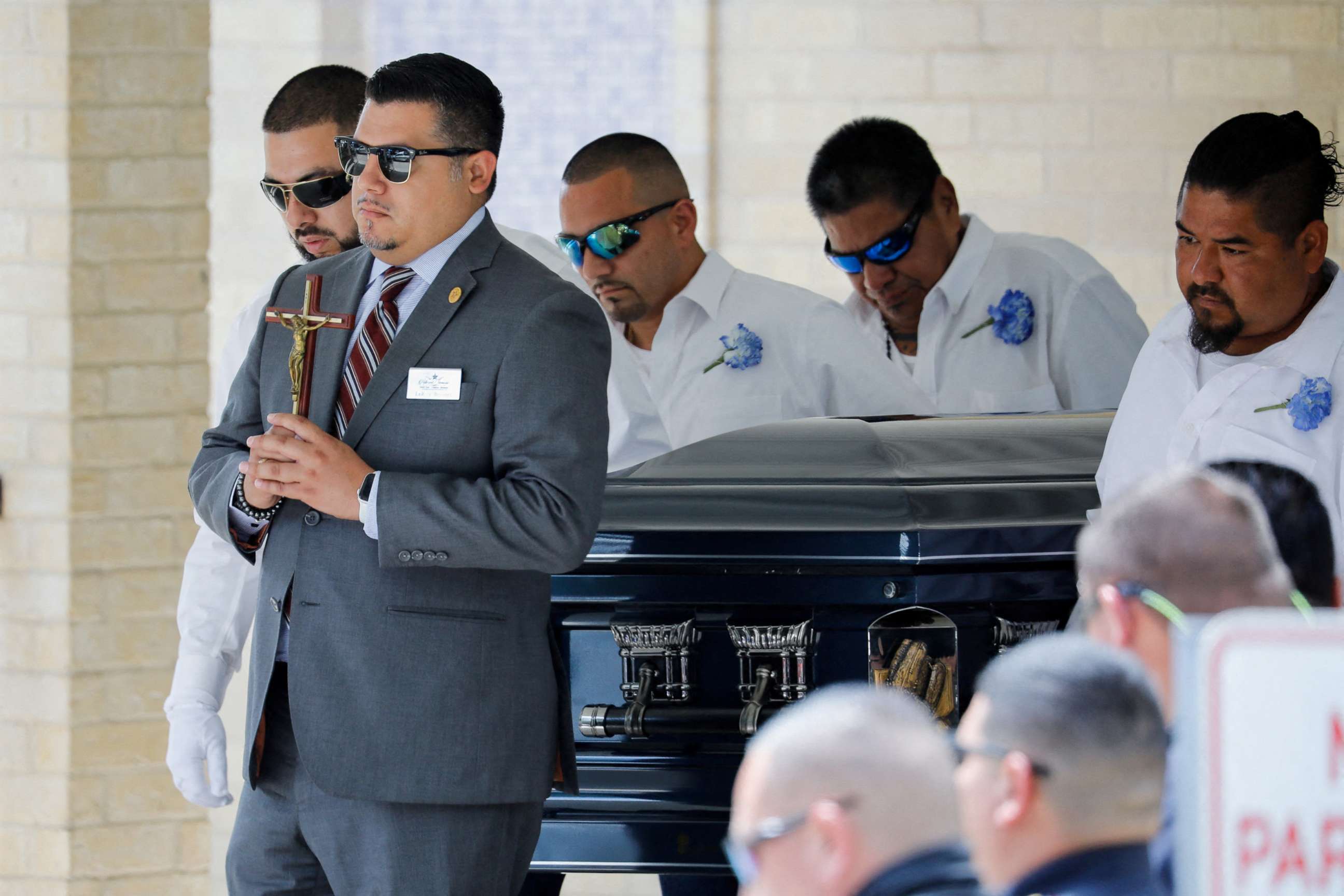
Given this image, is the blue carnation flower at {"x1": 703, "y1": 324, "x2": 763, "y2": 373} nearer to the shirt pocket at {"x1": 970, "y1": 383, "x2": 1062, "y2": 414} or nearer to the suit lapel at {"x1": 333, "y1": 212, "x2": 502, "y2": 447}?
the shirt pocket at {"x1": 970, "y1": 383, "x2": 1062, "y2": 414}

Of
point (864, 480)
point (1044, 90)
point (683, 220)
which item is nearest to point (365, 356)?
point (864, 480)

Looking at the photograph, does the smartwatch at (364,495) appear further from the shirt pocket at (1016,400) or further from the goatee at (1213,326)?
the shirt pocket at (1016,400)

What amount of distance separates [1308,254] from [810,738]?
1.67m

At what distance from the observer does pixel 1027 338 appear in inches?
166

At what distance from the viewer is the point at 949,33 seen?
612 centimetres

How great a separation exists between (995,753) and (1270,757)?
163mm

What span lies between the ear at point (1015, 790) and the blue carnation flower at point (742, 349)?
2916 mm

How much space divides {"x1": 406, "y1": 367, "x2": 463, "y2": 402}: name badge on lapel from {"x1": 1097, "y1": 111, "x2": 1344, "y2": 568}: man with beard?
95 centimetres

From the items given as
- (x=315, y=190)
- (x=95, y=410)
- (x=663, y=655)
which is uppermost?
(x=315, y=190)

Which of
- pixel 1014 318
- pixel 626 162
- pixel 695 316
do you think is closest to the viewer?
pixel 626 162

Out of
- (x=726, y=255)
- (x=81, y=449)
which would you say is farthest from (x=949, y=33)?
(x=81, y=449)

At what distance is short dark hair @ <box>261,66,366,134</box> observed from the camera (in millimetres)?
2988

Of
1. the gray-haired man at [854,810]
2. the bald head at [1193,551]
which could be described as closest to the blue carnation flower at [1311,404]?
the bald head at [1193,551]

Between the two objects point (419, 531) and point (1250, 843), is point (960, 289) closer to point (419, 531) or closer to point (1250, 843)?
point (419, 531)
